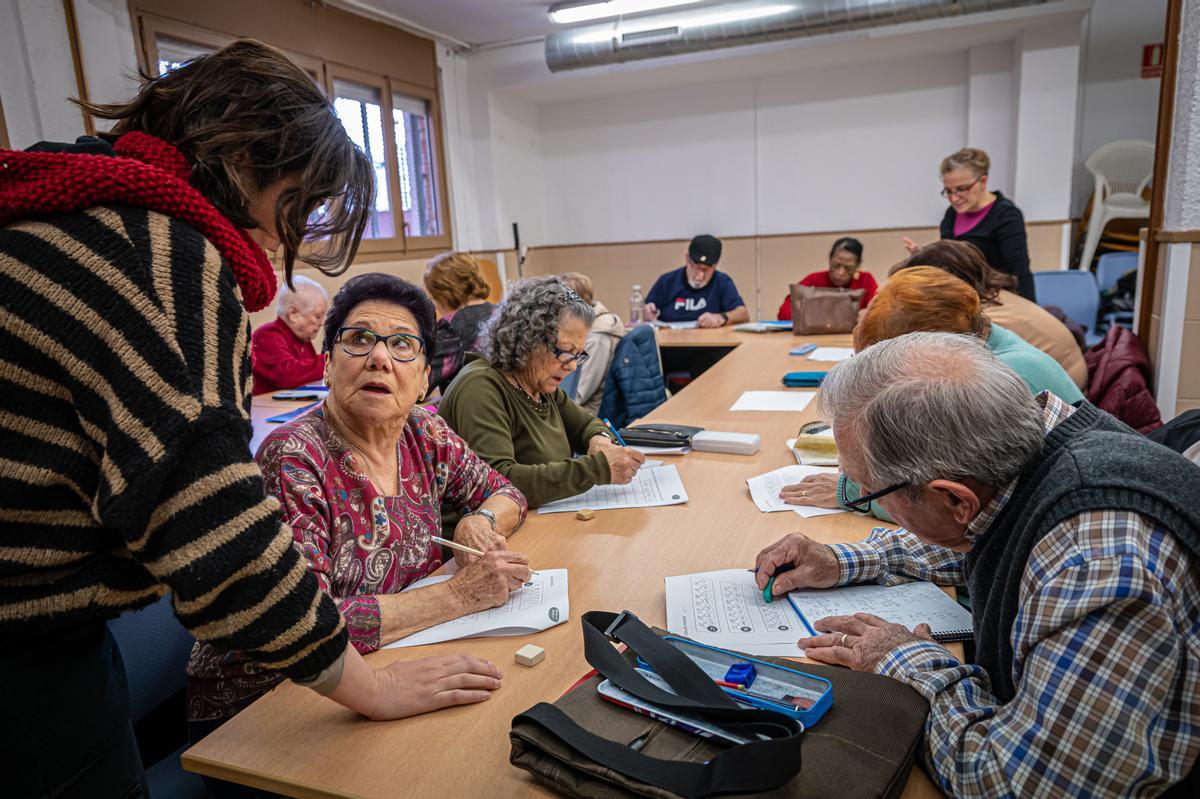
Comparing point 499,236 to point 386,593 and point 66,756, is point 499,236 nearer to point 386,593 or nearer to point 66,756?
point 386,593

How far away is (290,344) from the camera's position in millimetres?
4133

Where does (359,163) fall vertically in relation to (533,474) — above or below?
above

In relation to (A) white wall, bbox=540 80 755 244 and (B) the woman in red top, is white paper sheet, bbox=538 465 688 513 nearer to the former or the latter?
(B) the woman in red top

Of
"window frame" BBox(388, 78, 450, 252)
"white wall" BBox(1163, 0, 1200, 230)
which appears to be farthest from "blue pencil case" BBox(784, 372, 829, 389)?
"window frame" BBox(388, 78, 450, 252)

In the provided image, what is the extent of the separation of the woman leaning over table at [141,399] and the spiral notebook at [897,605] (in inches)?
31.7

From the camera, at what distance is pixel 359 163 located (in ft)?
3.60

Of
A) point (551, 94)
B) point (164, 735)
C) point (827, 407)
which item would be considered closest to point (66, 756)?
point (164, 735)

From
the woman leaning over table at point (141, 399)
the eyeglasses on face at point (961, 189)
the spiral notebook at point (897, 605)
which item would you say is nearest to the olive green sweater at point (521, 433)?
the spiral notebook at point (897, 605)

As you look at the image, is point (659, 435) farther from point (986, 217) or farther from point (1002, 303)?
point (986, 217)

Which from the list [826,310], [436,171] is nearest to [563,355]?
[826,310]

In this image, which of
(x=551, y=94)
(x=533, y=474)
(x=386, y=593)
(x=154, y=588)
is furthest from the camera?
(x=551, y=94)

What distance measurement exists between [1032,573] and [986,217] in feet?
12.8

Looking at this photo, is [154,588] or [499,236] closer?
[154,588]

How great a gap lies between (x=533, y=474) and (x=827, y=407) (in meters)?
1.05
